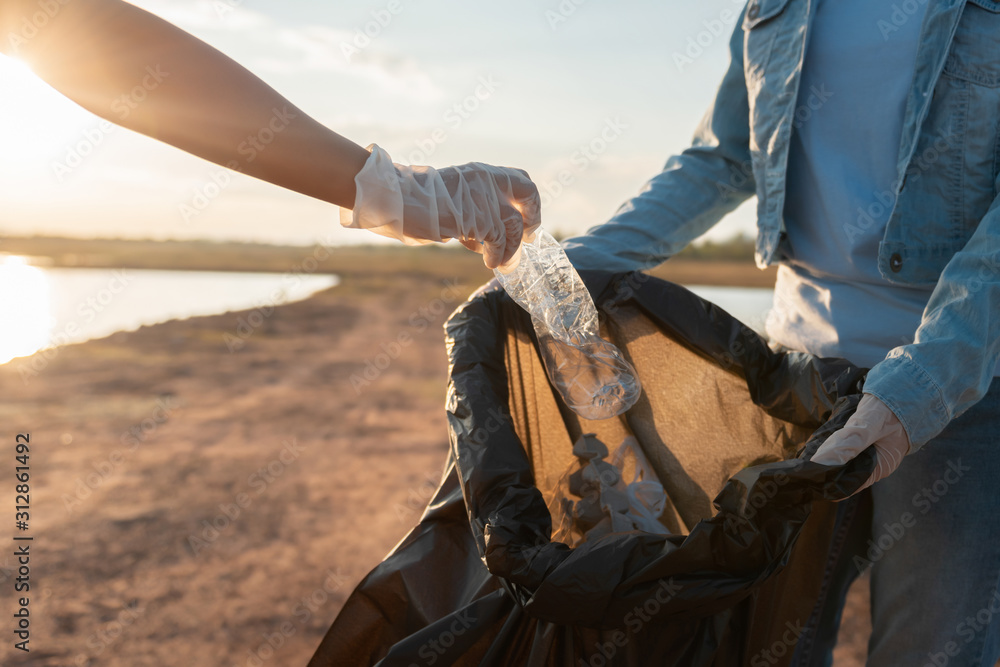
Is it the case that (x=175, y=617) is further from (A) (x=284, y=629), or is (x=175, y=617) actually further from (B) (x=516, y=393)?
(B) (x=516, y=393)

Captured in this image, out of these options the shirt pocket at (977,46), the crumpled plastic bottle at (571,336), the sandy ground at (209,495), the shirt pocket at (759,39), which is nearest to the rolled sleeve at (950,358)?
the shirt pocket at (977,46)

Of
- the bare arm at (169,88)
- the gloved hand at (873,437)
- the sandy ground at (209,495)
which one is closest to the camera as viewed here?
the bare arm at (169,88)

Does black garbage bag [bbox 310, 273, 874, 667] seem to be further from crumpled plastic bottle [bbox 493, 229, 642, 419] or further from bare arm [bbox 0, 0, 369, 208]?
bare arm [bbox 0, 0, 369, 208]

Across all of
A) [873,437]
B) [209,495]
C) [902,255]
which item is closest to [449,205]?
[873,437]

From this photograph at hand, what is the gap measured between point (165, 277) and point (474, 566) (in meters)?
21.6

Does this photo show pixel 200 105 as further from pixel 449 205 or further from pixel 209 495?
pixel 209 495

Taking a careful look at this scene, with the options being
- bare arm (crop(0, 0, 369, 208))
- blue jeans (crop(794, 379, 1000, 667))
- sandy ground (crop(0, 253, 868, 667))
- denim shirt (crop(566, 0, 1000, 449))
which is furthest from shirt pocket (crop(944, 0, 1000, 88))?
sandy ground (crop(0, 253, 868, 667))

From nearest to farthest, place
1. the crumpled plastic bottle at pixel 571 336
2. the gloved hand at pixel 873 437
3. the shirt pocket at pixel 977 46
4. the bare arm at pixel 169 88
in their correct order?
1. the bare arm at pixel 169 88
2. the gloved hand at pixel 873 437
3. the shirt pocket at pixel 977 46
4. the crumpled plastic bottle at pixel 571 336

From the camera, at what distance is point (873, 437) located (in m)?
1.02

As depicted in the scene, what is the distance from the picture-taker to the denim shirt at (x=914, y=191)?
42.3 inches

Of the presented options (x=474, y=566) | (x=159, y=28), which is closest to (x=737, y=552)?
(x=474, y=566)

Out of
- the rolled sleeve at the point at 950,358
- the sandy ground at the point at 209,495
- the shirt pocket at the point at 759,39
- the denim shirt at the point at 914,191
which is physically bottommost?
the sandy ground at the point at 209,495

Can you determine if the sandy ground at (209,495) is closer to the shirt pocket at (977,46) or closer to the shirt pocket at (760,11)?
the shirt pocket at (977,46)

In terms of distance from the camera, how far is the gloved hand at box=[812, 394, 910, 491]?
100cm
